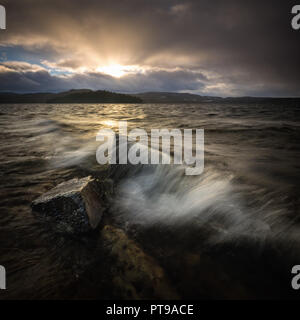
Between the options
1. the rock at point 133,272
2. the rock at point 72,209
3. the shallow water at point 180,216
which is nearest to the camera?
the rock at point 133,272

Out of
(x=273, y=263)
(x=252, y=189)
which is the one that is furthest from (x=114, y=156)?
(x=273, y=263)

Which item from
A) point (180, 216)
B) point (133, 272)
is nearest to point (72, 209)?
point (133, 272)

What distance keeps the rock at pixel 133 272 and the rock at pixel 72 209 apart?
0.32m

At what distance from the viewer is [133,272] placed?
1.74 metres

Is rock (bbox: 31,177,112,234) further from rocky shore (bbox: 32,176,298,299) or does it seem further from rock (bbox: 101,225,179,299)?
rock (bbox: 101,225,179,299)

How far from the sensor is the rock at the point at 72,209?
2137mm

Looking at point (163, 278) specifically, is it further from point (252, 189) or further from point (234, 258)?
point (252, 189)

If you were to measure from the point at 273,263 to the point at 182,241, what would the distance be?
0.99 m

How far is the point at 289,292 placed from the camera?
5.30 feet

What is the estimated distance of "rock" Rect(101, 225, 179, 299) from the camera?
5.20 ft

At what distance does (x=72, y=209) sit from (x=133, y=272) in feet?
3.50

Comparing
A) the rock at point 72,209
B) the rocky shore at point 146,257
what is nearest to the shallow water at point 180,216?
the rocky shore at point 146,257

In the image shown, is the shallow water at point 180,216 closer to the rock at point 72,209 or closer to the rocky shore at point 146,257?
the rocky shore at point 146,257

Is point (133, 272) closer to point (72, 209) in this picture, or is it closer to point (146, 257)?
point (146, 257)
